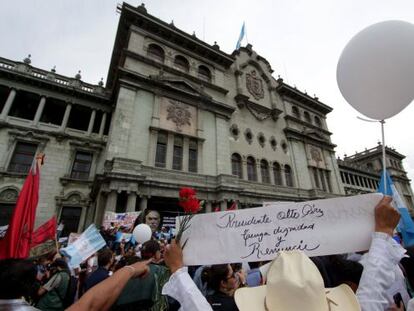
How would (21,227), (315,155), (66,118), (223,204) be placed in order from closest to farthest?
1. (21,227)
2. (223,204)
3. (66,118)
4. (315,155)

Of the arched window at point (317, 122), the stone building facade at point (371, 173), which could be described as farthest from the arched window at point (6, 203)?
the stone building facade at point (371, 173)

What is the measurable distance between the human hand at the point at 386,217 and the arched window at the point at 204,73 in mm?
20353

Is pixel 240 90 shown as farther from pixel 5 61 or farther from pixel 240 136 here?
pixel 5 61

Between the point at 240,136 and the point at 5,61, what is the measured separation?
19.8 m

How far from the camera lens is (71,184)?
15.9 metres

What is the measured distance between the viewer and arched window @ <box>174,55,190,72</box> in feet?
62.8

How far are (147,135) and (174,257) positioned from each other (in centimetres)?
1365

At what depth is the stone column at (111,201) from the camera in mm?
11305

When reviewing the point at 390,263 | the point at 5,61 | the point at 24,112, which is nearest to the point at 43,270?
the point at 390,263

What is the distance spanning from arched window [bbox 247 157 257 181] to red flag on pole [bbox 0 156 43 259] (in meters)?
16.5

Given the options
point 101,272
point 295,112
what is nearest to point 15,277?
point 101,272

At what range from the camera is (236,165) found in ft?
61.5

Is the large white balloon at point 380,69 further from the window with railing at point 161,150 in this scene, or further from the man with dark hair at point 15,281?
the window with railing at point 161,150

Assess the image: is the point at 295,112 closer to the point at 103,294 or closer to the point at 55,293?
the point at 55,293
